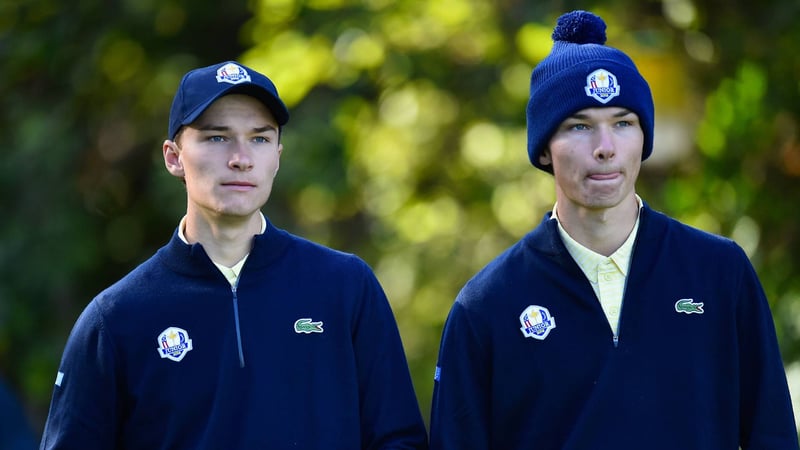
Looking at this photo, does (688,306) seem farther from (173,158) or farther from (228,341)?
(173,158)

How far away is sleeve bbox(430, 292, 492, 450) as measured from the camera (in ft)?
15.3

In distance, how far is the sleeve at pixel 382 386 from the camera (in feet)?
15.5

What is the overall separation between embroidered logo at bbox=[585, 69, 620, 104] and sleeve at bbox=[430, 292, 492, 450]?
81cm

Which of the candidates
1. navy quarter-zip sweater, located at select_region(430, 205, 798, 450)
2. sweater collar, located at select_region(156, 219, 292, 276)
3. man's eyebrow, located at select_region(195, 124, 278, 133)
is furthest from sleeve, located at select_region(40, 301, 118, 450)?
navy quarter-zip sweater, located at select_region(430, 205, 798, 450)

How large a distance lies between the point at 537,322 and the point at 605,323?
22 cm

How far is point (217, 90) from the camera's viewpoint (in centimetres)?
463

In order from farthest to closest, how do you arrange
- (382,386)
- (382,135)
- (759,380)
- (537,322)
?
(382,135) < (382,386) < (537,322) < (759,380)

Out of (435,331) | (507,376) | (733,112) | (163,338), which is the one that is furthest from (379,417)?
(435,331)

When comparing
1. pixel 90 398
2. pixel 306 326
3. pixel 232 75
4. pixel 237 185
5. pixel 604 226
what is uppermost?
pixel 232 75

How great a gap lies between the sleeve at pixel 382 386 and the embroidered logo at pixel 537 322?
18.4 inches

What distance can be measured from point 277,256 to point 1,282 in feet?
22.4

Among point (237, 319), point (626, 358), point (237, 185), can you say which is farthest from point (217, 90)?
point (626, 358)

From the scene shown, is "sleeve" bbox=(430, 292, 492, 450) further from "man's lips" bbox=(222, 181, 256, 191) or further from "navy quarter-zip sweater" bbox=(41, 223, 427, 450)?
"man's lips" bbox=(222, 181, 256, 191)

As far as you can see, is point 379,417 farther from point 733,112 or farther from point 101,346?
point 733,112
